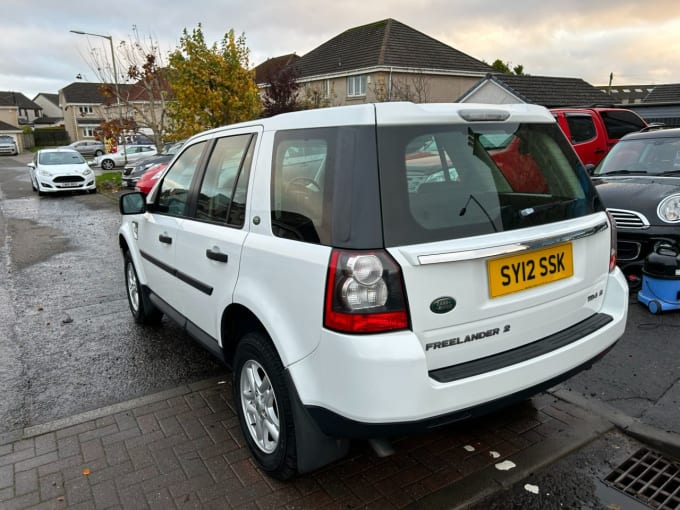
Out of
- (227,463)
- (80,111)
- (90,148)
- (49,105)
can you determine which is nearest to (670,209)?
(227,463)

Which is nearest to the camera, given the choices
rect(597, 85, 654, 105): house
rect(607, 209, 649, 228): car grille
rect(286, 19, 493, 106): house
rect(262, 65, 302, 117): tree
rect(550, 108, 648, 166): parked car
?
rect(607, 209, 649, 228): car grille

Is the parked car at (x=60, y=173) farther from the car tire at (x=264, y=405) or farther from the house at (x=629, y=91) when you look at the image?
the house at (x=629, y=91)

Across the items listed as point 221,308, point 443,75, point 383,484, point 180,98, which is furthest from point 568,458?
point 443,75

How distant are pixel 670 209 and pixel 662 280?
42.5 inches

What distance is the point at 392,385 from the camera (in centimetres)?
197

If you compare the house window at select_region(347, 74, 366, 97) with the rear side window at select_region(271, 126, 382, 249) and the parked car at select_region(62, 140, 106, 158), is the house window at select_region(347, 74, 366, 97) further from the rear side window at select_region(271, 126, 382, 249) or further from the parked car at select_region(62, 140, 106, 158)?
the rear side window at select_region(271, 126, 382, 249)

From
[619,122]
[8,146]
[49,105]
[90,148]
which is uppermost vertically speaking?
[49,105]

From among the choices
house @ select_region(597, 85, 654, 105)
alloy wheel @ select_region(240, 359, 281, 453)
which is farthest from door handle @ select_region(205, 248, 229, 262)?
house @ select_region(597, 85, 654, 105)

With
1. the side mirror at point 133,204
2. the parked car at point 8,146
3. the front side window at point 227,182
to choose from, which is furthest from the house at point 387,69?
the parked car at point 8,146

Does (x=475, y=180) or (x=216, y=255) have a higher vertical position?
(x=475, y=180)

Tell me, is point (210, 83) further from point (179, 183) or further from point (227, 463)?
point (227, 463)

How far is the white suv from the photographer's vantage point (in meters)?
2.02

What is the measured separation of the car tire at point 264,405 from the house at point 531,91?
21.7 m

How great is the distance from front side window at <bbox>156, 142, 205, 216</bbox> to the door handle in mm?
718
